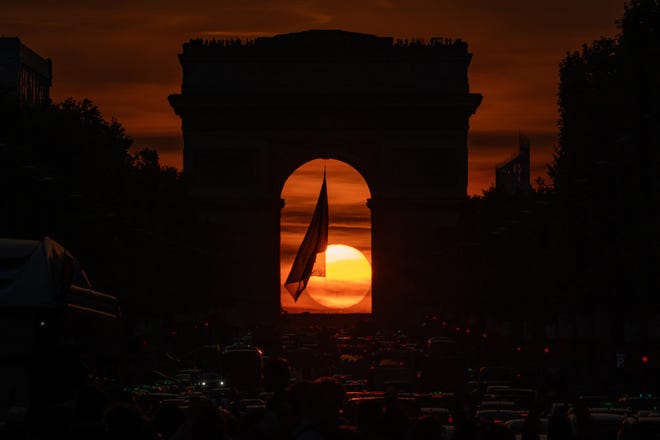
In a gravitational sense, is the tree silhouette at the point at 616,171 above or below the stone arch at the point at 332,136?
below

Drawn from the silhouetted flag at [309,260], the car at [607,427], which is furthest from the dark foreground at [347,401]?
the silhouetted flag at [309,260]

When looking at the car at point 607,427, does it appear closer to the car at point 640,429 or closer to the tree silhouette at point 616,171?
the car at point 640,429

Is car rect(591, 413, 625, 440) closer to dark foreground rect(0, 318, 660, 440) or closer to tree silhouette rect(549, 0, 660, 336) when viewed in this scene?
dark foreground rect(0, 318, 660, 440)

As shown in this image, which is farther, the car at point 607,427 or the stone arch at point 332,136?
the stone arch at point 332,136

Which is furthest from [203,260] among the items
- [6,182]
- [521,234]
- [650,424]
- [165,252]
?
[650,424]

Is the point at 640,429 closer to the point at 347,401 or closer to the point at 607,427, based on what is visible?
the point at 607,427

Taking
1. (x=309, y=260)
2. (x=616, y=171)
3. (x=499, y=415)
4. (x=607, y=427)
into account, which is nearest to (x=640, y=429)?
(x=607, y=427)

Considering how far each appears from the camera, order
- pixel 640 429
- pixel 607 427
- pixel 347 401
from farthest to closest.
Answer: pixel 607 427, pixel 347 401, pixel 640 429
